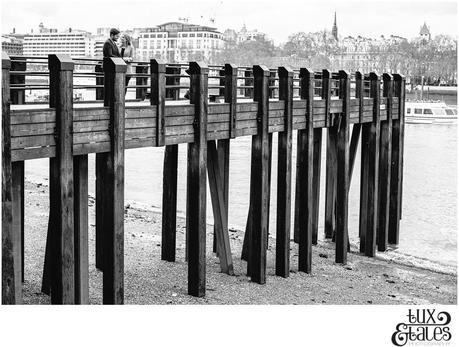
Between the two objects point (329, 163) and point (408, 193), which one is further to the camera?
point (408, 193)

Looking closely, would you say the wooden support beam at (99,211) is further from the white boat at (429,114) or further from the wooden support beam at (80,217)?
A: the white boat at (429,114)

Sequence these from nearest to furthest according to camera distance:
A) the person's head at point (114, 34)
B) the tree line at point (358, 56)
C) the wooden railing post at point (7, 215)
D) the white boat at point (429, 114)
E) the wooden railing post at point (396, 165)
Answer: the wooden railing post at point (7, 215) < the person's head at point (114, 34) < the wooden railing post at point (396, 165) < the white boat at point (429, 114) < the tree line at point (358, 56)

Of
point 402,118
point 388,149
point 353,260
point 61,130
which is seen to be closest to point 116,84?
point 61,130

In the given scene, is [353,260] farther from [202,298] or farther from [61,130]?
[61,130]

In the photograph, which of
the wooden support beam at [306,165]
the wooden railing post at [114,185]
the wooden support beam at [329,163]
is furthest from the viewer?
the wooden support beam at [329,163]

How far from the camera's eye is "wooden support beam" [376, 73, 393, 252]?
721 inches

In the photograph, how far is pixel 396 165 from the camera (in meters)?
19.5

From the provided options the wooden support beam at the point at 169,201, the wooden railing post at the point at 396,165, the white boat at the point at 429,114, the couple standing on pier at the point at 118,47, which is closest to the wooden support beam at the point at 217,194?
the wooden support beam at the point at 169,201

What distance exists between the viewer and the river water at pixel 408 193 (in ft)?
70.2

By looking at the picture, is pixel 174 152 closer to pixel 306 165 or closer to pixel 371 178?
pixel 306 165

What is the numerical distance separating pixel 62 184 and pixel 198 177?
9.39ft

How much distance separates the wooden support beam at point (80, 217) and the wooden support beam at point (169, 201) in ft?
13.1

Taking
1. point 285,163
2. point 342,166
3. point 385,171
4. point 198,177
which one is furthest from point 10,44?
point 198,177
